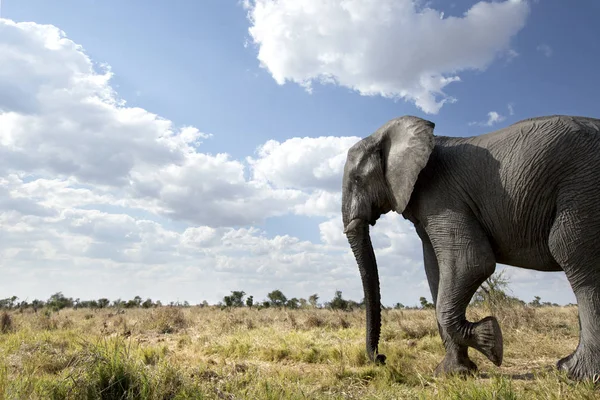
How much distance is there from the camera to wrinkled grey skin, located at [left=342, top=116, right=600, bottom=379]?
534 centimetres

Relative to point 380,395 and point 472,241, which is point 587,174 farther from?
point 380,395

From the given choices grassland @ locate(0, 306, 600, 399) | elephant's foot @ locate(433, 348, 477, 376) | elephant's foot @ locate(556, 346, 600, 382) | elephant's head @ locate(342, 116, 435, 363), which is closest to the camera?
grassland @ locate(0, 306, 600, 399)

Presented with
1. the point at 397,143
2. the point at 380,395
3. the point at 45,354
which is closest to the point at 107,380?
the point at 380,395

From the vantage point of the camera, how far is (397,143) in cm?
657

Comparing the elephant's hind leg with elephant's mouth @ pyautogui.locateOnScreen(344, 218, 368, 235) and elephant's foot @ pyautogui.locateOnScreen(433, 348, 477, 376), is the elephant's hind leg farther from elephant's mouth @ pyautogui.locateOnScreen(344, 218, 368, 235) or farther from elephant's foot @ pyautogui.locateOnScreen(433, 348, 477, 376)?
elephant's mouth @ pyautogui.locateOnScreen(344, 218, 368, 235)

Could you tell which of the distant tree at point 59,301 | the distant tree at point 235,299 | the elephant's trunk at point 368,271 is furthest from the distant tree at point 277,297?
the elephant's trunk at point 368,271

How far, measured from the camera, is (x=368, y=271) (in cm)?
721

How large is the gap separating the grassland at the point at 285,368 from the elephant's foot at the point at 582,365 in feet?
0.68

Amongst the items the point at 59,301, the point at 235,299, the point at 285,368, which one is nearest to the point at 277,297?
the point at 235,299

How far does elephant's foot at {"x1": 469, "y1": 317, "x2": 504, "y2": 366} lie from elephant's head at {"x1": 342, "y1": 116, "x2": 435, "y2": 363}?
1.62m

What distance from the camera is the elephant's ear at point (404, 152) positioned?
20.2 feet

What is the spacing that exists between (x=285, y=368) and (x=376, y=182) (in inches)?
122

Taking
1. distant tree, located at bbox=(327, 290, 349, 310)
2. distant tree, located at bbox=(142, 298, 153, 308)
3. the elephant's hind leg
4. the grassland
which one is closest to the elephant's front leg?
the grassland

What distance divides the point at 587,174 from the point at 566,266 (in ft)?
3.57
